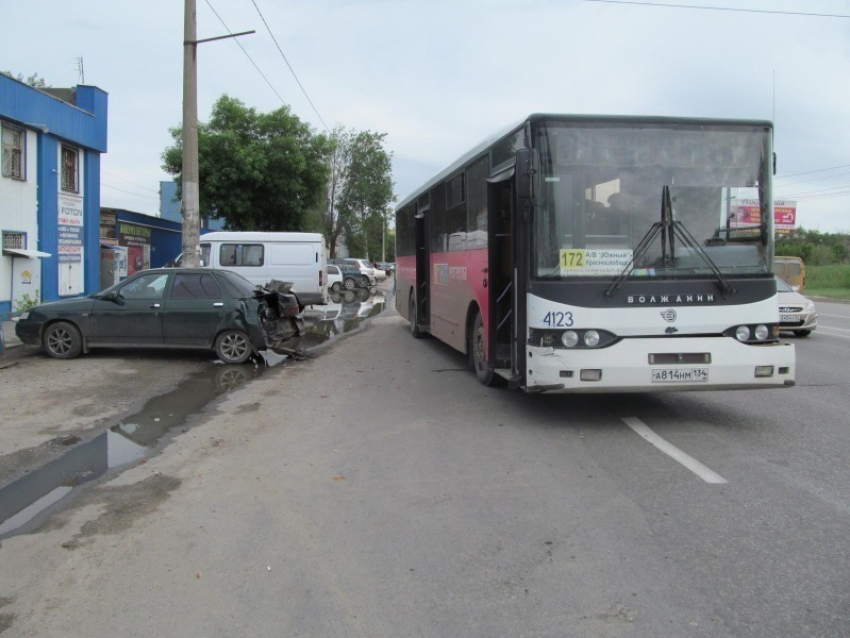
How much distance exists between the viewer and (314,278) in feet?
68.1

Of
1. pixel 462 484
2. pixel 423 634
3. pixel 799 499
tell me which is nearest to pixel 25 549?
pixel 423 634

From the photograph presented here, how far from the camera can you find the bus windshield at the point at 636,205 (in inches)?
270

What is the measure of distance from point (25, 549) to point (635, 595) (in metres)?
3.47

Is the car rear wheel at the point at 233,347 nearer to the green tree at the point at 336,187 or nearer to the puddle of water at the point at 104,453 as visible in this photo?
the puddle of water at the point at 104,453

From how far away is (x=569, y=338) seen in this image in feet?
22.4

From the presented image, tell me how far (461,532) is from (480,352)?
16.6 feet

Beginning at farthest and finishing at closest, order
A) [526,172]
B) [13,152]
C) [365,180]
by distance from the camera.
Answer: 1. [365,180]
2. [13,152]
3. [526,172]

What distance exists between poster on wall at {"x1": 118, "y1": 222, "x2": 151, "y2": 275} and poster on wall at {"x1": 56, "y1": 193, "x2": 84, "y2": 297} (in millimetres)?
4992

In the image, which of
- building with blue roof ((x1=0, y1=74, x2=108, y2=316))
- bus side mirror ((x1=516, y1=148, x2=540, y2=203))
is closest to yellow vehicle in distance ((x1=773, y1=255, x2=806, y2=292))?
bus side mirror ((x1=516, y1=148, x2=540, y2=203))

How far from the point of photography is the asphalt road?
3471 millimetres

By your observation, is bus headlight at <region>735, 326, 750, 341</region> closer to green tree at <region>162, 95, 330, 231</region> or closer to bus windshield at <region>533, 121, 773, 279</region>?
bus windshield at <region>533, 121, 773, 279</region>

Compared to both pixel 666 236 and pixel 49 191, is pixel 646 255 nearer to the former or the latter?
→ pixel 666 236

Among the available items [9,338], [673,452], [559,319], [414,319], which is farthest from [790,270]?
[9,338]

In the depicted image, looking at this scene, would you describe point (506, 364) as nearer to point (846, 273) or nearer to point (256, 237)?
point (256, 237)
